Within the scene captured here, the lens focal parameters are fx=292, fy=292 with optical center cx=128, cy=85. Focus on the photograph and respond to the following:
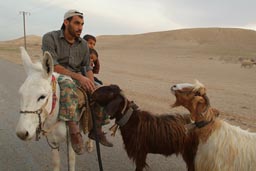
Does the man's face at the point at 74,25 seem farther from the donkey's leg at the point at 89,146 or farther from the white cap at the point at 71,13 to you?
the donkey's leg at the point at 89,146

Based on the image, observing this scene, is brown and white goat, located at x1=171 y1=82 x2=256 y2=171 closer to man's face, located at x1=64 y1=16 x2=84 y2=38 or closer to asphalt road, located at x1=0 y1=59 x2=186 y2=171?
asphalt road, located at x1=0 y1=59 x2=186 y2=171

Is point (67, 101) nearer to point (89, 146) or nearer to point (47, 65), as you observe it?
point (47, 65)

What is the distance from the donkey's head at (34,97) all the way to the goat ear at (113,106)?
42.6 inches

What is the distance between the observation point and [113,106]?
4469 millimetres

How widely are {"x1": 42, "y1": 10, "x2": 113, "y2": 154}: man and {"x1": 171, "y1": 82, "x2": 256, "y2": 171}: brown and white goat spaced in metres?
1.44

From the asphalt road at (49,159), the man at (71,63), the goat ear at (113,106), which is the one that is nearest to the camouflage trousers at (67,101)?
the man at (71,63)

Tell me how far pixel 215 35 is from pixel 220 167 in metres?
86.4

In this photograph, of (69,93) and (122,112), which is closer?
(69,93)

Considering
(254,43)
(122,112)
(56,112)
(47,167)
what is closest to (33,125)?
(56,112)

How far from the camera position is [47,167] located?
523 cm

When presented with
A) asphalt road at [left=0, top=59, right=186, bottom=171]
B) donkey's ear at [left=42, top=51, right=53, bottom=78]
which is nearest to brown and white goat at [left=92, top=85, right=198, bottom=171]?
asphalt road at [left=0, top=59, right=186, bottom=171]

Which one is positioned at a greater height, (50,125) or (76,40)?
(76,40)

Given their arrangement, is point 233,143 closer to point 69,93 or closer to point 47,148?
point 69,93

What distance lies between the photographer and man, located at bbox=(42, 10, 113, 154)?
13.4ft
